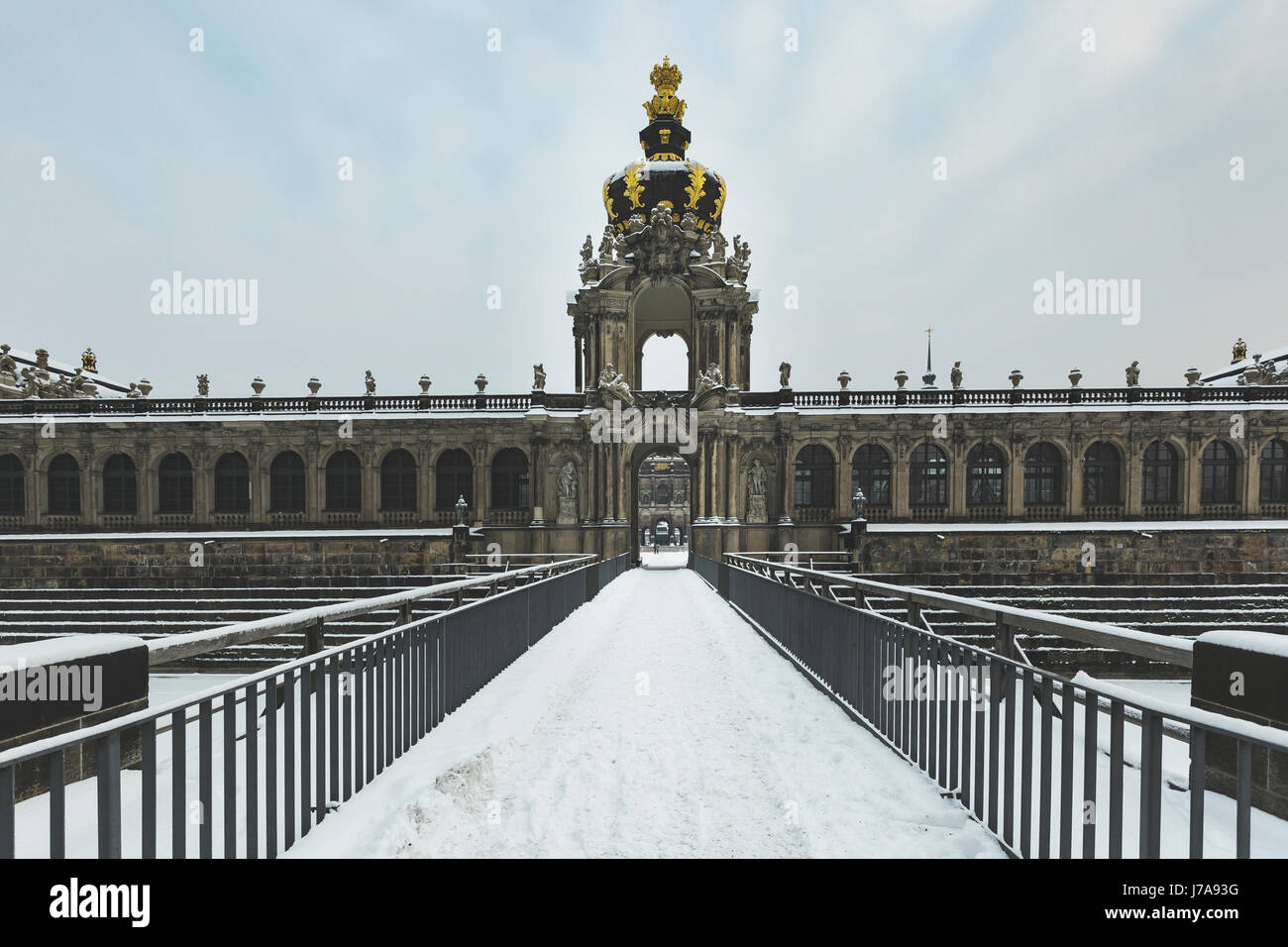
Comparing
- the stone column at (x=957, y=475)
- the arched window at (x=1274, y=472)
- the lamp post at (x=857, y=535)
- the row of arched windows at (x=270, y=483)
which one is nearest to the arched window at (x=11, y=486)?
the row of arched windows at (x=270, y=483)

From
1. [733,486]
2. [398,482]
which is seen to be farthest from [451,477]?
[733,486]

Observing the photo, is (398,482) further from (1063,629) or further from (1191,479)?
(1191,479)

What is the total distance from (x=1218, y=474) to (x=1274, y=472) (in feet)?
8.35

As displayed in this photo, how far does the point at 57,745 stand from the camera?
6.90 feet

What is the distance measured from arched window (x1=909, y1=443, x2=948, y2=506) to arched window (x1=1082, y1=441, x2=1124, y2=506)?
6.56m

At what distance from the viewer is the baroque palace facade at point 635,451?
97.7 ft

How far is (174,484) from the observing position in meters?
32.2

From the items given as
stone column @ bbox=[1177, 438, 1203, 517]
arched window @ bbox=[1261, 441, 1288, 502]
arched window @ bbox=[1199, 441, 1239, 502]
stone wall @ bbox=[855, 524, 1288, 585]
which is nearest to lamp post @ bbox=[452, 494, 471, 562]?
stone wall @ bbox=[855, 524, 1288, 585]

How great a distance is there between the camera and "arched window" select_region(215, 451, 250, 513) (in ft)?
106

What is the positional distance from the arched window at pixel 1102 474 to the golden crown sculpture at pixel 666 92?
30311mm

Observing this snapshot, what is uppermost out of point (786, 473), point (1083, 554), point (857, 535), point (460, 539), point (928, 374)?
point (928, 374)
